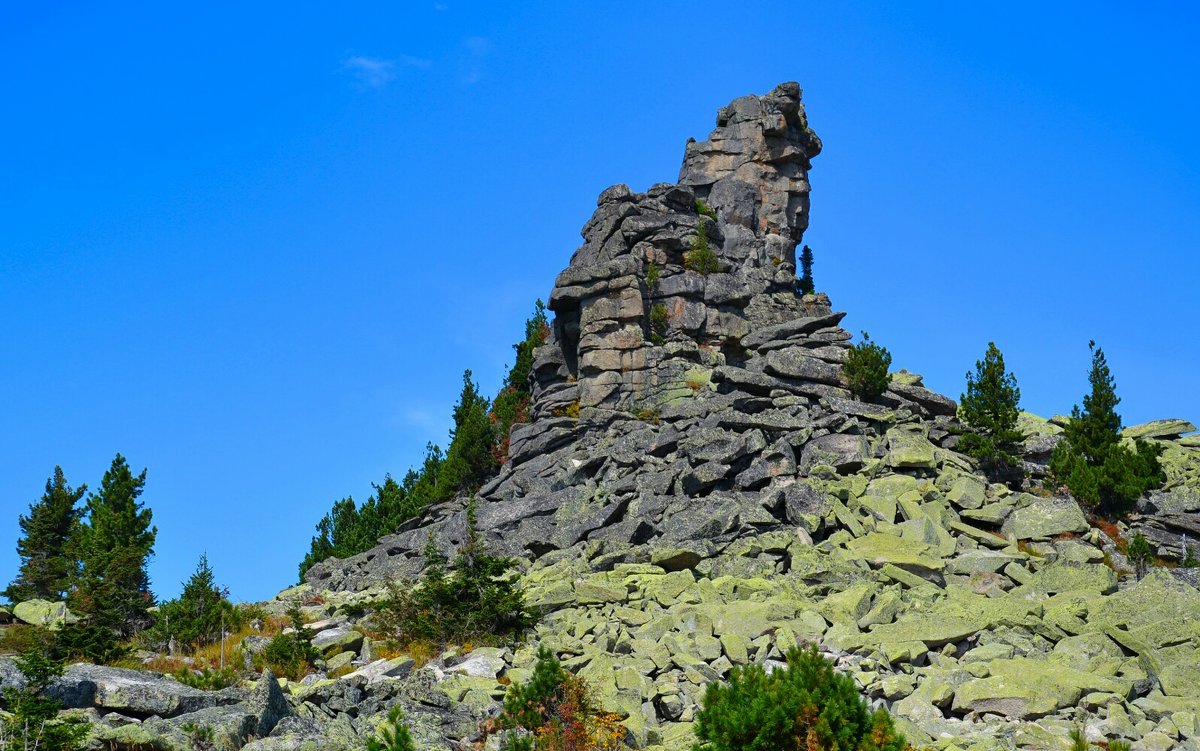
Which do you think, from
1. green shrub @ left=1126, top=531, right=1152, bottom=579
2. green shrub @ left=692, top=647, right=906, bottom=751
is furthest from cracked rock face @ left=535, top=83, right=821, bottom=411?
green shrub @ left=692, top=647, right=906, bottom=751

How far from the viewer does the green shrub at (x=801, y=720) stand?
66.7 feet

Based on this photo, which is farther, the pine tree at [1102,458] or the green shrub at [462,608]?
the pine tree at [1102,458]

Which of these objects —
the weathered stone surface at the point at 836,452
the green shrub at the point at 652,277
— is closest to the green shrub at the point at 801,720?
the weathered stone surface at the point at 836,452

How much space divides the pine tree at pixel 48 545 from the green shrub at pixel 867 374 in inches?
1135

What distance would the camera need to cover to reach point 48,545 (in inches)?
1925

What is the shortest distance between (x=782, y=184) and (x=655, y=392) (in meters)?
17.2

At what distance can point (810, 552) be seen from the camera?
3456cm

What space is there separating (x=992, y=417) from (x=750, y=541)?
12382mm

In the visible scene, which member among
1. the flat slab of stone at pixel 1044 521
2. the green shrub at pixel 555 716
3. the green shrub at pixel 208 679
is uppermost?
the flat slab of stone at pixel 1044 521

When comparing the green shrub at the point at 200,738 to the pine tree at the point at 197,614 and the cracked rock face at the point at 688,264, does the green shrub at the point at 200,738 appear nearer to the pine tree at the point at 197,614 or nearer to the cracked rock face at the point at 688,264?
the pine tree at the point at 197,614

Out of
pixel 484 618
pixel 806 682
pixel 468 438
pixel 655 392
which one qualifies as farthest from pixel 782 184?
pixel 806 682

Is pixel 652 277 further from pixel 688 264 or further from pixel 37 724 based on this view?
pixel 37 724

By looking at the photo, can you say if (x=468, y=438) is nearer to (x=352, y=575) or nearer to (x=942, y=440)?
(x=352, y=575)

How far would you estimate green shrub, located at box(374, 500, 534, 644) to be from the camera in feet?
106
